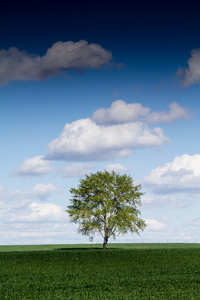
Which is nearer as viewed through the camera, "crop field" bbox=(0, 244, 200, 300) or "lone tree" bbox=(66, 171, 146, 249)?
"crop field" bbox=(0, 244, 200, 300)

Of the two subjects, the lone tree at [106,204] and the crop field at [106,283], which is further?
the lone tree at [106,204]

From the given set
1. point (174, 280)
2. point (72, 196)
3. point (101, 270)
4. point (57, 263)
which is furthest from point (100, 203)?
point (174, 280)

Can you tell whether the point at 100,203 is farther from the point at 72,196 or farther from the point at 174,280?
the point at 174,280

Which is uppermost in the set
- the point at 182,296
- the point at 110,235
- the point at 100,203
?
the point at 100,203

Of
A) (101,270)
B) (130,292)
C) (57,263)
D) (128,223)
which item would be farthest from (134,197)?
(130,292)

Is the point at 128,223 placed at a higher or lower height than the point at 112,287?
higher

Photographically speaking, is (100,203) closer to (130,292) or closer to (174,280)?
(174,280)

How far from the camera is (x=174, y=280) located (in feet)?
110

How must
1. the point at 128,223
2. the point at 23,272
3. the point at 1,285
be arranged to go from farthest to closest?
the point at 128,223 < the point at 23,272 < the point at 1,285

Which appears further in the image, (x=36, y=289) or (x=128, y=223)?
(x=128, y=223)

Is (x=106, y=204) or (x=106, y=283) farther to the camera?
(x=106, y=204)

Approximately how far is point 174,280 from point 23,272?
48.9 ft

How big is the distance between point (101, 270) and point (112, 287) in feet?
36.1

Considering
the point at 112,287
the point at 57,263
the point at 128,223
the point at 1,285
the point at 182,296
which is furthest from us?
the point at 128,223
